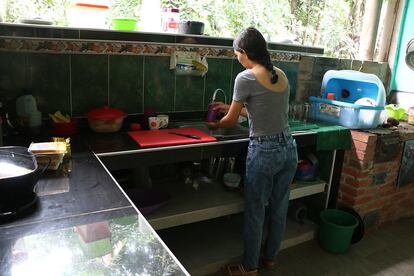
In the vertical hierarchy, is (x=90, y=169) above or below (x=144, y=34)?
below

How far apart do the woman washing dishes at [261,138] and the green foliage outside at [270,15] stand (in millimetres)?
924

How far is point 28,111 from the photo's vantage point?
1.79 metres

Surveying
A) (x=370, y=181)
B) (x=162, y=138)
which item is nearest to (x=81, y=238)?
(x=162, y=138)

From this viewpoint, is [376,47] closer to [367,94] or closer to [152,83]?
[367,94]

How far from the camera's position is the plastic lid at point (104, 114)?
6.21 feet

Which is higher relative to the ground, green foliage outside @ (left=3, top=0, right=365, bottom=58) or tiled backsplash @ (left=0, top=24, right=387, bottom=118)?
green foliage outside @ (left=3, top=0, right=365, bottom=58)

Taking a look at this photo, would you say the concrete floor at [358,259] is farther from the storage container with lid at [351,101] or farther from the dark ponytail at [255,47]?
the dark ponytail at [255,47]

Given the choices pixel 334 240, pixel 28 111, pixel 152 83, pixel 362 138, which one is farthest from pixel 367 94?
pixel 28 111

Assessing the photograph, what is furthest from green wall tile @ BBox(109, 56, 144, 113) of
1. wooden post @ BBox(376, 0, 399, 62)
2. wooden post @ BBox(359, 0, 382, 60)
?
wooden post @ BBox(376, 0, 399, 62)

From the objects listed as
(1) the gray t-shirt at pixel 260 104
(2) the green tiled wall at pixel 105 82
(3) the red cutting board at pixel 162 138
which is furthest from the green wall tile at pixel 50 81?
(1) the gray t-shirt at pixel 260 104

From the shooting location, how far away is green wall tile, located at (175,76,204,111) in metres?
2.30

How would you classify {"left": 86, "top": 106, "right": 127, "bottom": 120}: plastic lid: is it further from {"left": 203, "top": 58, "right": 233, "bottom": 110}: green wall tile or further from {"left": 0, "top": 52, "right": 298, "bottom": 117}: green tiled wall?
{"left": 203, "top": 58, "right": 233, "bottom": 110}: green wall tile

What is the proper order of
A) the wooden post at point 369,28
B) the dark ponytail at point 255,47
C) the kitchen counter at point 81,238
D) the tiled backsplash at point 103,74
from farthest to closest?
the wooden post at point 369,28 < the tiled backsplash at point 103,74 < the dark ponytail at point 255,47 < the kitchen counter at point 81,238

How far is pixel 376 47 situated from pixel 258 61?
2.21 meters
